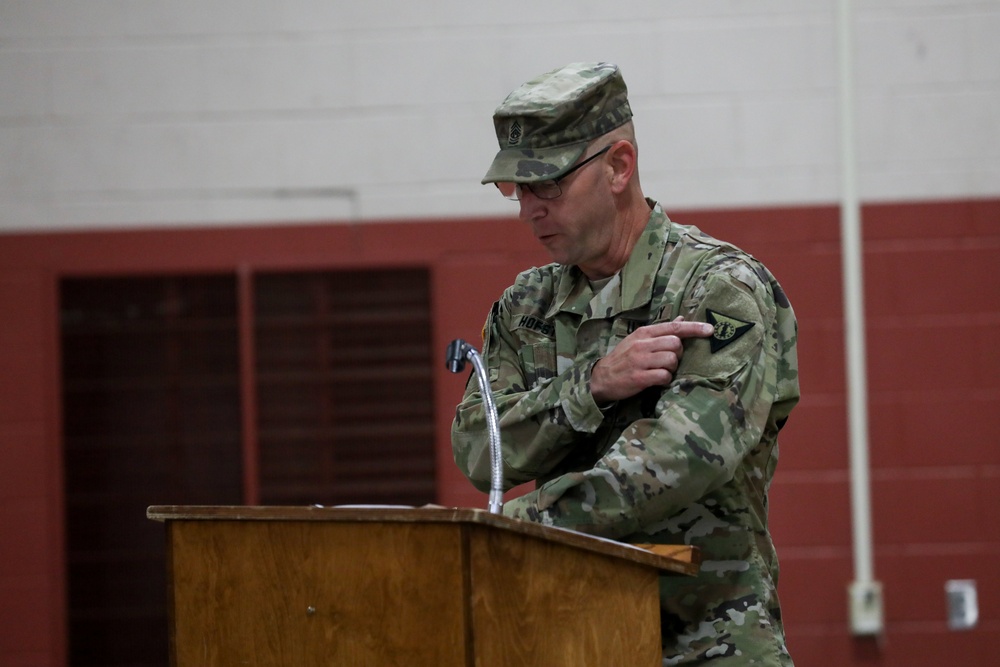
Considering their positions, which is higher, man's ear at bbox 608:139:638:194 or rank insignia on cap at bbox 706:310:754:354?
man's ear at bbox 608:139:638:194

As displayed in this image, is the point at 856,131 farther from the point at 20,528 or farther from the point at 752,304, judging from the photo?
the point at 20,528

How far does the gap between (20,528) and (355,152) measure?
149 cm

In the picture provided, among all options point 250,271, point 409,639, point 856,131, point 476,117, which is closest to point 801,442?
point 856,131

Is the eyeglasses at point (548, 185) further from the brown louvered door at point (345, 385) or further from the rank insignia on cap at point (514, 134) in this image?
the brown louvered door at point (345, 385)

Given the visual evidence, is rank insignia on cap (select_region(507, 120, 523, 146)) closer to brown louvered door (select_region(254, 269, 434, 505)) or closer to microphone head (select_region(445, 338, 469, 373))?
microphone head (select_region(445, 338, 469, 373))

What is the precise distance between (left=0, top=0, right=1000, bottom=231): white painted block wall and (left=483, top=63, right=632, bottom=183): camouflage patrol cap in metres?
1.97

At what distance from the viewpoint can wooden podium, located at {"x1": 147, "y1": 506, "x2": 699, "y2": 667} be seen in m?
1.22

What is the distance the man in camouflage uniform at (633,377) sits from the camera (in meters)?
1.50

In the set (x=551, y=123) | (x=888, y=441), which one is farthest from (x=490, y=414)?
(x=888, y=441)

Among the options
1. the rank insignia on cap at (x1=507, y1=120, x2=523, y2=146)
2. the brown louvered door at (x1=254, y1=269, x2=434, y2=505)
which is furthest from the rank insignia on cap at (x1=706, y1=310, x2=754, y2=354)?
the brown louvered door at (x1=254, y1=269, x2=434, y2=505)

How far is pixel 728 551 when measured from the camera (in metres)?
1.59

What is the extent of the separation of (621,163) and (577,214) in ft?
0.33

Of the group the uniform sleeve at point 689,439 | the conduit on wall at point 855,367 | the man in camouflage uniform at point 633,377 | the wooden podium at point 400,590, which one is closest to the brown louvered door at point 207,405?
the conduit on wall at point 855,367

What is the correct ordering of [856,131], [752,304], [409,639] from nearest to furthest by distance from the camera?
[409,639]
[752,304]
[856,131]
